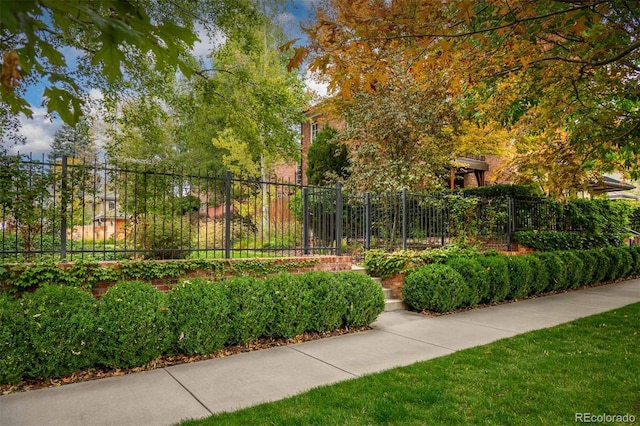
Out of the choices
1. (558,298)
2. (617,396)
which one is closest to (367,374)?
(617,396)

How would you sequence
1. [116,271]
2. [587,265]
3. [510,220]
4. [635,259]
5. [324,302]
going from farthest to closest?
[635,259] → [510,220] → [587,265] → [324,302] → [116,271]

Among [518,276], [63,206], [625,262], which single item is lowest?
[625,262]

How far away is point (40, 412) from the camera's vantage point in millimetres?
3320

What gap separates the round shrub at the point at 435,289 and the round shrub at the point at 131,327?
4.34 m

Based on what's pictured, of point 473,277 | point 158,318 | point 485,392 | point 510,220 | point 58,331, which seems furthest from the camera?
point 510,220

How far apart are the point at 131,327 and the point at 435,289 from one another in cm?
484

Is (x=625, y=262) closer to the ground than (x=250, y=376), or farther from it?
farther from it

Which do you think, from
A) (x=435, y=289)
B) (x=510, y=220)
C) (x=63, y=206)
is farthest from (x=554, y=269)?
(x=63, y=206)

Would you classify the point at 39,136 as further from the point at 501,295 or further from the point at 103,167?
the point at 501,295

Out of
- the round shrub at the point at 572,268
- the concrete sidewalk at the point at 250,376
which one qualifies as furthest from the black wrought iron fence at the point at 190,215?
the concrete sidewalk at the point at 250,376

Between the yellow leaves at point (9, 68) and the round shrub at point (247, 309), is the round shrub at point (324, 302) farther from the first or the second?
the yellow leaves at point (9, 68)

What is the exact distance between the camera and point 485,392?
374 cm

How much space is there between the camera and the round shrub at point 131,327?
4180 mm

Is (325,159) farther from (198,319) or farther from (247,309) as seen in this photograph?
(198,319)
